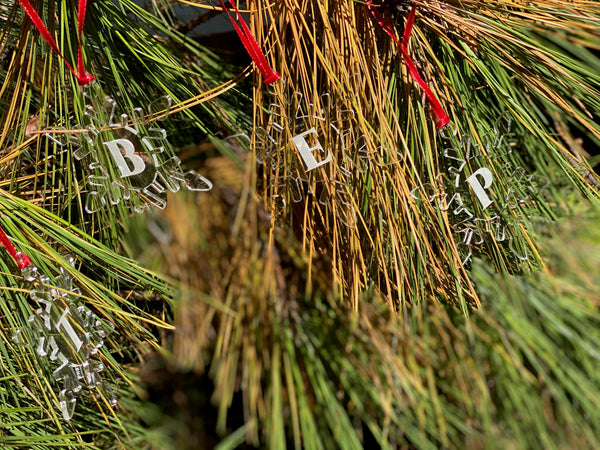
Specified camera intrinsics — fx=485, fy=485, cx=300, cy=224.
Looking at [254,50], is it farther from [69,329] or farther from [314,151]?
[69,329]

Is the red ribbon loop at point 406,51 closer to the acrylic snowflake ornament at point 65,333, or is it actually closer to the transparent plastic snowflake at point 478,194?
the transparent plastic snowflake at point 478,194

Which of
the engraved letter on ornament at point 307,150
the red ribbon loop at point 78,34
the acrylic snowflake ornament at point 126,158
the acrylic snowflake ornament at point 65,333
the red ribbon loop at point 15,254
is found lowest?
the acrylic snowflake ornament at point 65,333

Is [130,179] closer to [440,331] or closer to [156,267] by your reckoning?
[156,267]

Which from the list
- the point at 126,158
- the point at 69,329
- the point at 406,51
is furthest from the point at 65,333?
the point at 406,51

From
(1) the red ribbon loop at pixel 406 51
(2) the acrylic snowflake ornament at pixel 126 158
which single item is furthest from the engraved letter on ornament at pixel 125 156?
(1) the red ribbon loop at pixel 406 51

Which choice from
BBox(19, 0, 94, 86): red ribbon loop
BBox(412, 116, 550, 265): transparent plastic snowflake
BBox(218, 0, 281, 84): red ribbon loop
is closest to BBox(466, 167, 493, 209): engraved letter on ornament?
BBox(412, 116, 550, 265): transparent plastic snowflake
